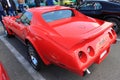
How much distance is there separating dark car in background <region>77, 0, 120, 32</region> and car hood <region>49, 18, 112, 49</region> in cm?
237

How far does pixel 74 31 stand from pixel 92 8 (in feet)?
11.5

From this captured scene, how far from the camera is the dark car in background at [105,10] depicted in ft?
20.2

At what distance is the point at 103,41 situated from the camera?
3.43 metres

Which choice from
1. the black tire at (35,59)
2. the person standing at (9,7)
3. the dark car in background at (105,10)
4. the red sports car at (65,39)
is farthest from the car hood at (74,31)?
the person standing at (9,7)

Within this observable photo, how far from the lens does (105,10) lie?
20.6 feet

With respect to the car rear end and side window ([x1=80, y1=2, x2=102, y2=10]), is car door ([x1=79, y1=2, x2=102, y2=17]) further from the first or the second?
the car rear end

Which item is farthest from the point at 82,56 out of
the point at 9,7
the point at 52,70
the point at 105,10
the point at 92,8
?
the point at 9,7

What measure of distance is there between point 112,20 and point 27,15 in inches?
126

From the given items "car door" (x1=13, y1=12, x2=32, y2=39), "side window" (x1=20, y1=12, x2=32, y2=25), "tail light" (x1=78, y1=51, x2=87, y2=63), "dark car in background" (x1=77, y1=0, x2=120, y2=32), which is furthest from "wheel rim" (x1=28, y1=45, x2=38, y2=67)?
"dark car in background" (x1=77, y1=0, x2=120, y2=32)

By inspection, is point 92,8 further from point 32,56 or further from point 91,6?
point 32,56

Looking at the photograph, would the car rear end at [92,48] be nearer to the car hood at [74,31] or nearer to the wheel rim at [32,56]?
the car hood at [74,31]

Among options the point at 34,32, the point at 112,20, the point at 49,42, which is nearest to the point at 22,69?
the point at 34,32

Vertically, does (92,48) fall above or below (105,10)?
above

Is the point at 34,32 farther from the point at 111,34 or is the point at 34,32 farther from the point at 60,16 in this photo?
the point at 111,34
